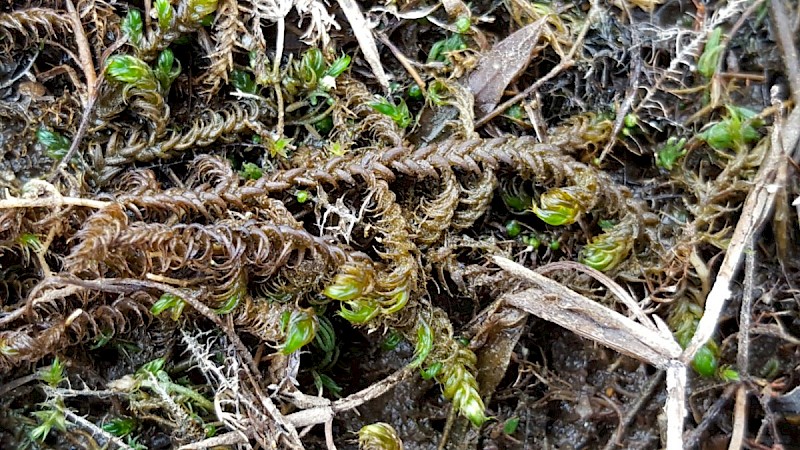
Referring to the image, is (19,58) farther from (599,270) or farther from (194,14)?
(599,270)

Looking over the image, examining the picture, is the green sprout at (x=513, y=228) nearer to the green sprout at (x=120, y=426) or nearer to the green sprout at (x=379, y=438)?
the green sprout at (x=379, y=438)

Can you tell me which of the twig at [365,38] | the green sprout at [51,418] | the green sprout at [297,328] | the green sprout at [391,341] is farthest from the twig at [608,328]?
the green sprout at [51,418]

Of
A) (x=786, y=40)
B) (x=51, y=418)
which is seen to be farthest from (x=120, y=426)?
(x=786, y=40)

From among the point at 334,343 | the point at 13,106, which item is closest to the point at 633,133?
the point at 334,343

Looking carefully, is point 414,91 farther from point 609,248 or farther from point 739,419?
point 739,419

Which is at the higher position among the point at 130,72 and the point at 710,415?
the point at 130,72

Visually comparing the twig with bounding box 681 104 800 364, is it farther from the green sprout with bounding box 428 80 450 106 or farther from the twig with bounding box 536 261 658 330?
the green sprout with bounding box 428 80 450 106

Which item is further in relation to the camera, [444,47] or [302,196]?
[444,47]
